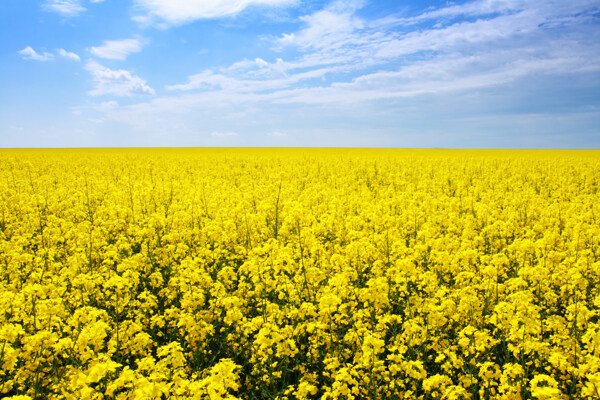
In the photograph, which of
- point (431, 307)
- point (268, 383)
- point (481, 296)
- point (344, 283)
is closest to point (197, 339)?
point (268, 383)

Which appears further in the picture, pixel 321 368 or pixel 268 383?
pixel 321 368

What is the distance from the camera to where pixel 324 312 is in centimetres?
442

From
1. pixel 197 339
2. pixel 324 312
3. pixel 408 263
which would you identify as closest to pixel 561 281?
pixel 408 263

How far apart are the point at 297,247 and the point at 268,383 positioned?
3.17 metres

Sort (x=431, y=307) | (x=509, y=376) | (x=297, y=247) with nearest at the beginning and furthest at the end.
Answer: (x=509, y=376) → (x=431, y=307) → (x=297, y=247)

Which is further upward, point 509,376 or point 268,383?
point 509,376

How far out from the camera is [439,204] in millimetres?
11516

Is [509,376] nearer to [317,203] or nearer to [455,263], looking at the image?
[455,263]

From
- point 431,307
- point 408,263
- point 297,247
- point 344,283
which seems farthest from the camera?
point 297,247

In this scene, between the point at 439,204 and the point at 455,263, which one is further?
the point at 439,204

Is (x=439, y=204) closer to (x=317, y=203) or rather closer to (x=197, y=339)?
(x=317, y=203)

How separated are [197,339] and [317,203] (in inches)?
299

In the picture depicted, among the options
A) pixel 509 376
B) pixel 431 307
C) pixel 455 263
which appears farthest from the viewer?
pixel 455 263

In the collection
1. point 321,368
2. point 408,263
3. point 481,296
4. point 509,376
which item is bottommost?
point 321,368
